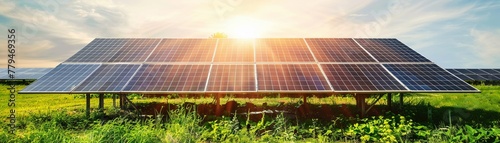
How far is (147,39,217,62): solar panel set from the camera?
59.7 ft

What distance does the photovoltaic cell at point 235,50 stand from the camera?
18109 millimetres

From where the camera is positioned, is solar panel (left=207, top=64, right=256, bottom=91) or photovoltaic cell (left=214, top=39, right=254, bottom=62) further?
photovoltaic cell (left=214, top=39, right=254, bottom=62)

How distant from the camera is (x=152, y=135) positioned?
9.97 metres

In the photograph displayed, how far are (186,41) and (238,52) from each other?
421 cm

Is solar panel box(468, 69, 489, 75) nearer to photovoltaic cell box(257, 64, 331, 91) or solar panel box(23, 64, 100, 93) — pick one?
photovoltaic cell box(257, 64, 331, 91)

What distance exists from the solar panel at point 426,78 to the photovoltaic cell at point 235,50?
22.7 ft

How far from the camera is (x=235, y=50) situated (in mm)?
19750

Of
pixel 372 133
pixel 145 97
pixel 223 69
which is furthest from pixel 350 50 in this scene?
pixel 145 97

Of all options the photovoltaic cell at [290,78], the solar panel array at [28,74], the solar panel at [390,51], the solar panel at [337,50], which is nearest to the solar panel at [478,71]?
the solar panel at [390,51]

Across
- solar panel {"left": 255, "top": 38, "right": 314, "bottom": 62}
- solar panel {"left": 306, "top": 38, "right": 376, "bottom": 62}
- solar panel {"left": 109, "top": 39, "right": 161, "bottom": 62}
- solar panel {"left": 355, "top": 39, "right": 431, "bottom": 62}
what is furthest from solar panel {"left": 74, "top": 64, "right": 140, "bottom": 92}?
solar panel {"left": 355, "top": 39, "right": 431, "bottom": 62}

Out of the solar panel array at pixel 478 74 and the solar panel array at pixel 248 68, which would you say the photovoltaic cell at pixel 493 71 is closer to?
the solar panel array at pixel 478 74

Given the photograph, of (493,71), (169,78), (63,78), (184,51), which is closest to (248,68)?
(169,78)

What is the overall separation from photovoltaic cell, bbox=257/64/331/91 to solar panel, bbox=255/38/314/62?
1091 mm

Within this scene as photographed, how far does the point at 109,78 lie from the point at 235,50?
6.84 meters
